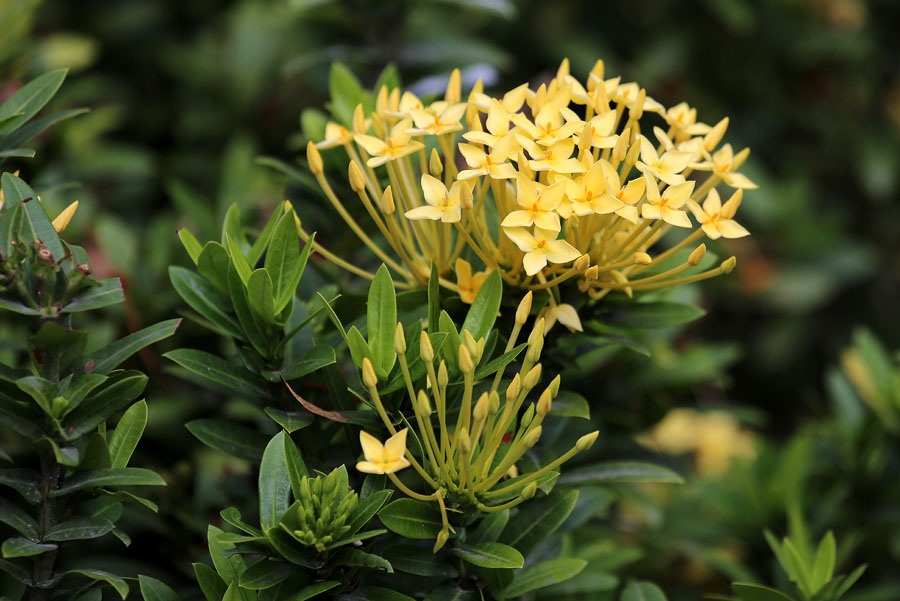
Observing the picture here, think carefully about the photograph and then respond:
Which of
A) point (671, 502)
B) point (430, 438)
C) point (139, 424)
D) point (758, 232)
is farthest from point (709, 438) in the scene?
point (139, 424)

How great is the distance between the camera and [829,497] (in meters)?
1.40

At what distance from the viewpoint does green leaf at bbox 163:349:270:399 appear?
85cm

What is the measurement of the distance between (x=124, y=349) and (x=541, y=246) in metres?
0.44

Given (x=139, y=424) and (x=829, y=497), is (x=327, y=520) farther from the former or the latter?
(x=829, y=497)

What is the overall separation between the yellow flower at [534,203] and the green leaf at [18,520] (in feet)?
1.81

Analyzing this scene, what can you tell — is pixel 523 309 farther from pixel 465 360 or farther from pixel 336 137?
pixel 336 137

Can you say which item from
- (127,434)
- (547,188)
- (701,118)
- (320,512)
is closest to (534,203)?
(547,188)

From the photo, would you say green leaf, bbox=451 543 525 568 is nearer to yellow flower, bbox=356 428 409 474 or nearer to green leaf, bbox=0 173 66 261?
yellow flower, bbox=356 428 409 474

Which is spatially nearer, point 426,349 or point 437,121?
point 426,349

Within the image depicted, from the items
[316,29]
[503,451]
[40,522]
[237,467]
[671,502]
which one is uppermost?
[316,29]

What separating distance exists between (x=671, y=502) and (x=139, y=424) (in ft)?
3.79

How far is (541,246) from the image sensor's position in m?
0.80

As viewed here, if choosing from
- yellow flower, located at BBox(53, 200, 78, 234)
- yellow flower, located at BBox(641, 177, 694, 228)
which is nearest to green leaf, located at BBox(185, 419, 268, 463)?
yellow flower, located at BBox(53, 200, 78, 234)

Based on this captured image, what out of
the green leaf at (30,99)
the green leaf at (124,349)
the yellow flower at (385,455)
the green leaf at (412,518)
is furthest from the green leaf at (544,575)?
the green leaf at (30,99)
